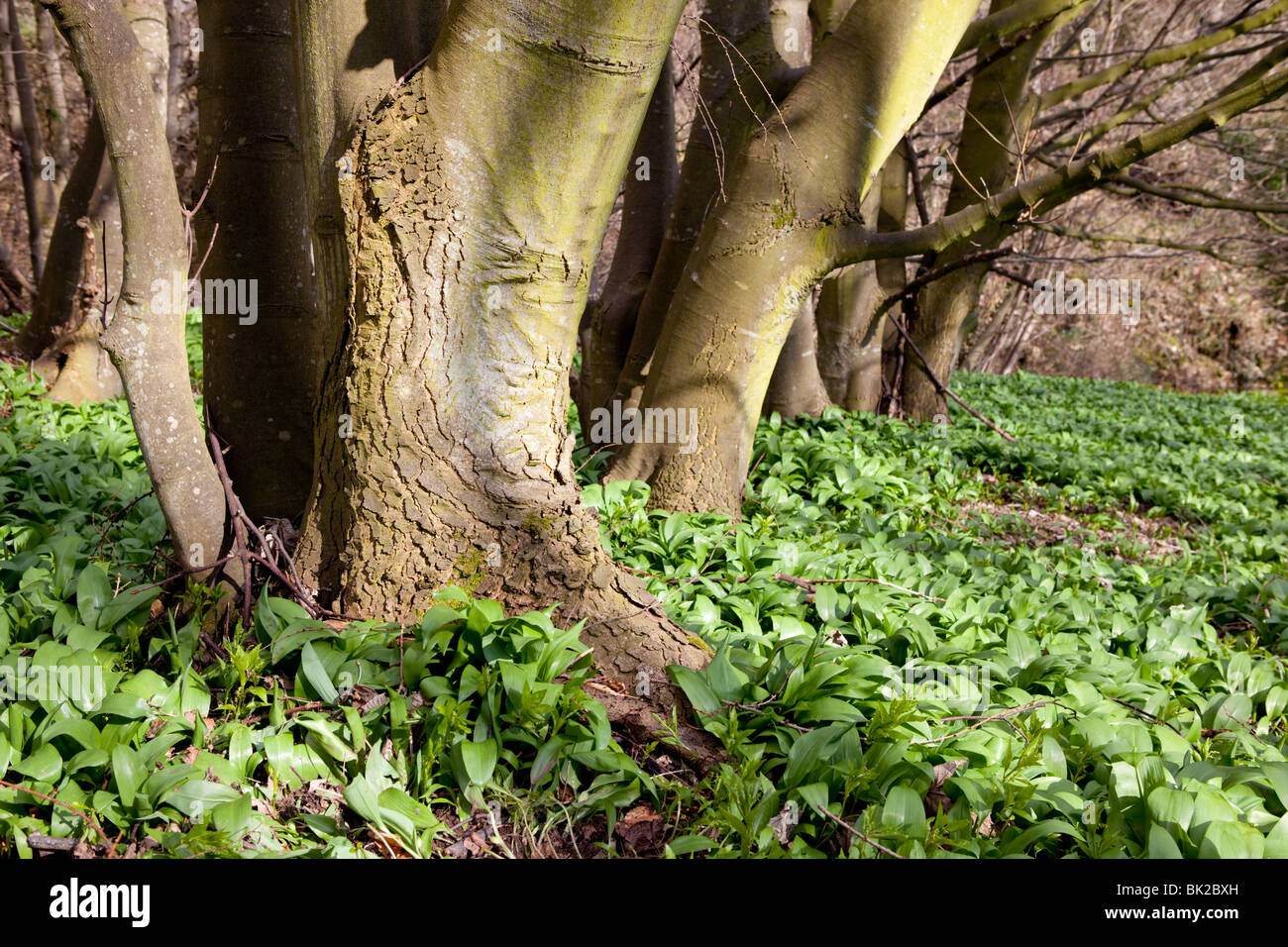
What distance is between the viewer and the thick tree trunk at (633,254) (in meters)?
5.17

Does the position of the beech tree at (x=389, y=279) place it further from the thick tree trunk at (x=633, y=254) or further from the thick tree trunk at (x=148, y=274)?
the thick tree trunk at (x=633, y=254)

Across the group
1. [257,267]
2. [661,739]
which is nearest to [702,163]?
[257,267]

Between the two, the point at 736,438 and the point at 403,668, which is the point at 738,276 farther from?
the point at 403,668

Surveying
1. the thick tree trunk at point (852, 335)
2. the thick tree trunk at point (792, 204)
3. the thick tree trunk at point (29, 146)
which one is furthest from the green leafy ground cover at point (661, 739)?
the thick tree trunk at point (29, 146)

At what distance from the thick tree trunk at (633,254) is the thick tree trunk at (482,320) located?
2456 millimetres

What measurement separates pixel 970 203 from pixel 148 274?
22.7 ft

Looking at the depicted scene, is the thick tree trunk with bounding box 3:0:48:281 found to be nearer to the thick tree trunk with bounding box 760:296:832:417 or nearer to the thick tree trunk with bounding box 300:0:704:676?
the thick tree trunk with bounding box 760:296:832:417

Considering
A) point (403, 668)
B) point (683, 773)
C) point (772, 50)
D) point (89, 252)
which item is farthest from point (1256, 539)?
point (89, 252)

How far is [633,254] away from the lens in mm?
5273

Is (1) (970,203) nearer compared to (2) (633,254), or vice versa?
(2) (633,254)

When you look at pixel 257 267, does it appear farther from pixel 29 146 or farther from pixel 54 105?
pixel 54 105

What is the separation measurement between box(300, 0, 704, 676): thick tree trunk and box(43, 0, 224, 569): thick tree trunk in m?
0.37

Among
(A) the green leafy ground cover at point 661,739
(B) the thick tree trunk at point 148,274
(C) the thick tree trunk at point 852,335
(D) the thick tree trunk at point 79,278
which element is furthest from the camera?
(C) the thick tree trunk at point 852,335

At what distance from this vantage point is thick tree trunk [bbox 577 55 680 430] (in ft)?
17.0
